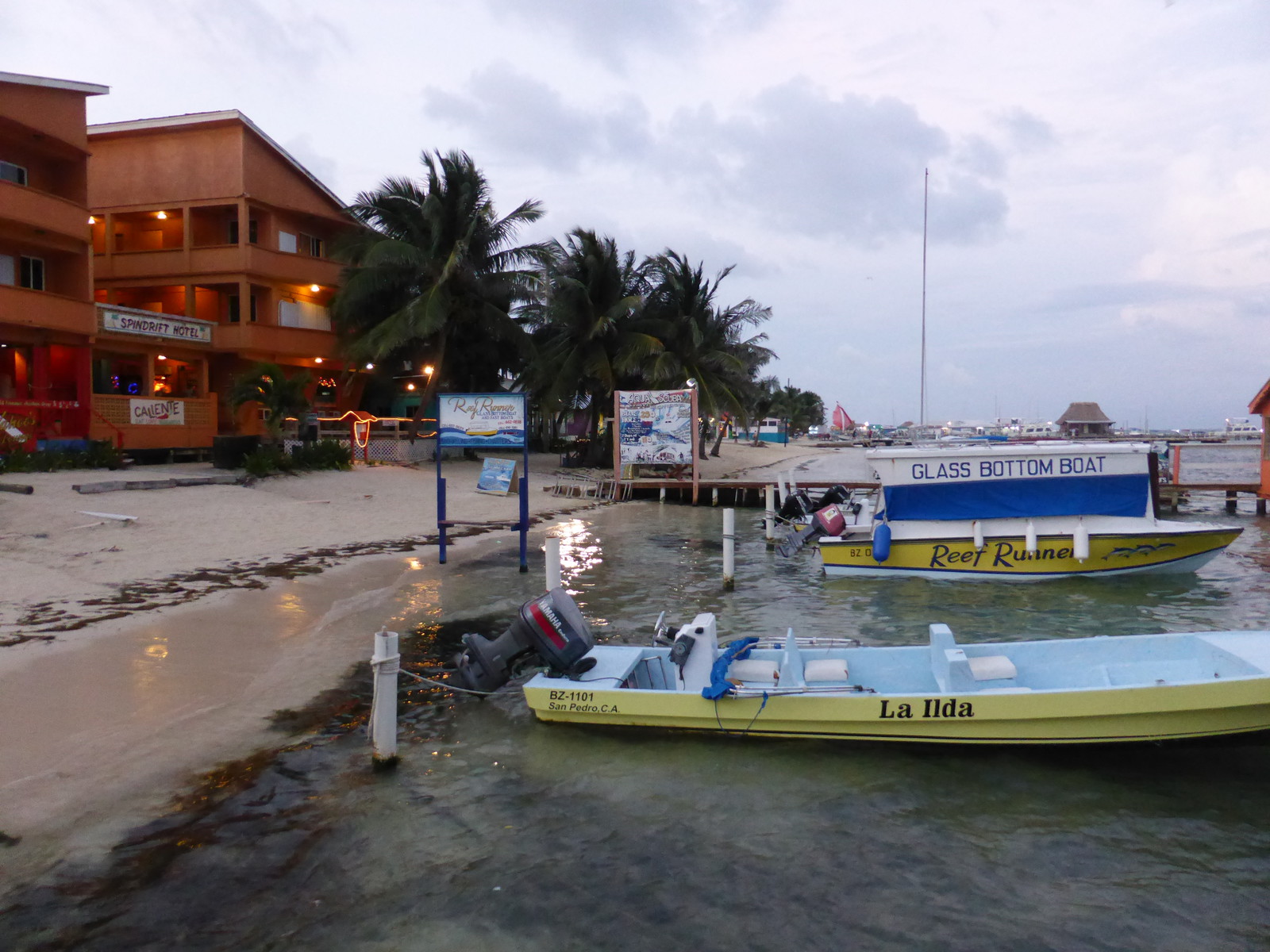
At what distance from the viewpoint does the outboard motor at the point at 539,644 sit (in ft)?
25.6

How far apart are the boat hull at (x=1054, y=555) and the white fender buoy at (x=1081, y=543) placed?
7.3 inches

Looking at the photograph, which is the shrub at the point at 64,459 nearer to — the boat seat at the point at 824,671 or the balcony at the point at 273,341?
the balcony at the point at 273,341

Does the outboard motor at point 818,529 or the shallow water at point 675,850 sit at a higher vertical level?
the outboard motor at point 818,529

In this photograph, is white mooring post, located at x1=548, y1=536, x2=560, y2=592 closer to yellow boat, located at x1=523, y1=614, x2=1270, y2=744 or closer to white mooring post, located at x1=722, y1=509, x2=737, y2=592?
yellow boat, located at x1=523, y1=614, x2=1270, y2=744

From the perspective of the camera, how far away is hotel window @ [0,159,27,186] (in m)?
24.4

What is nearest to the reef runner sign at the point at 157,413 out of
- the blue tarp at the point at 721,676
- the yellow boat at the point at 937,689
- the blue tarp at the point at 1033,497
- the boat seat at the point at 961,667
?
the blue tarp at the point at 1033,497

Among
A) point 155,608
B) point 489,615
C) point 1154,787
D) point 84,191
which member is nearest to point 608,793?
point 1154,787

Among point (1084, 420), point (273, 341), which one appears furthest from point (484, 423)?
point (1084, 420)

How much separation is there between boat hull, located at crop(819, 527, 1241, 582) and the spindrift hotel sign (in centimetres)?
2534

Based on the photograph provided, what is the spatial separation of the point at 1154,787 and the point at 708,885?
153 inches

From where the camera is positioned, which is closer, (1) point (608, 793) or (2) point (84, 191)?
(1) point (608, 793)

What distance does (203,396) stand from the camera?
30.5 m

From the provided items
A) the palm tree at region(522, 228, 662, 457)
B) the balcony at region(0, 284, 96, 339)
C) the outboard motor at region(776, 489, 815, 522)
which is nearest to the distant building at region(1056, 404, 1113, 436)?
the palm tree at region(522, 228, 662, 457)

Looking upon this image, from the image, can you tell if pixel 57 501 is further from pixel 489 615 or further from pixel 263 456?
pixel 489 615
